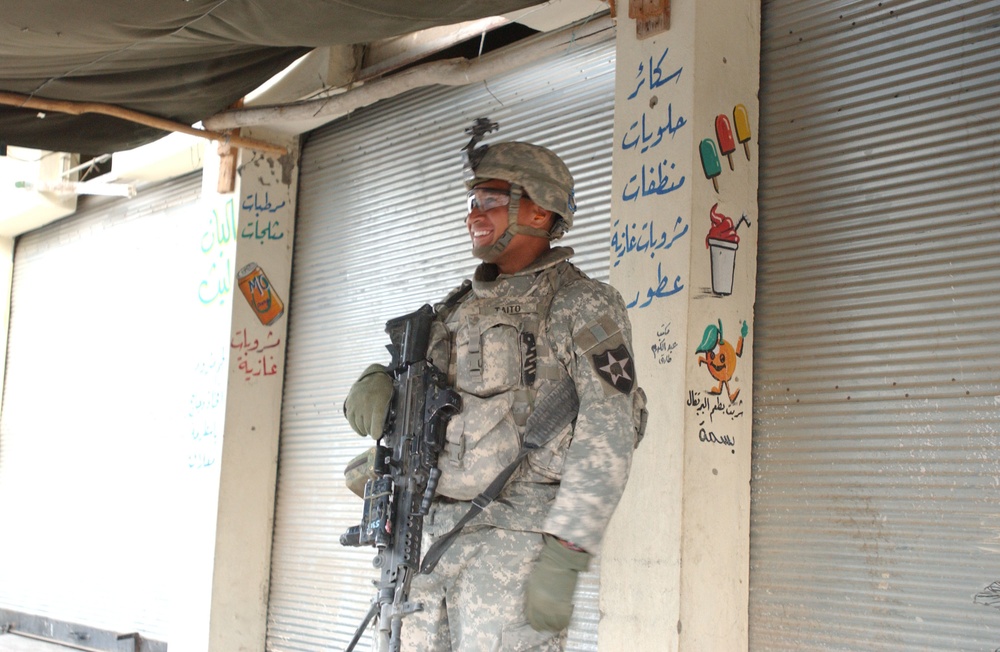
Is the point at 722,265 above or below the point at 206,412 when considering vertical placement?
above

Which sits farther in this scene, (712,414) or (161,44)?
(161,44)

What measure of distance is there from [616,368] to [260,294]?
4.77 meters

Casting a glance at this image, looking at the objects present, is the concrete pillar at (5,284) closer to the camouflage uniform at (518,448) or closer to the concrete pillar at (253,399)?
the concrete pillar at (253,399)

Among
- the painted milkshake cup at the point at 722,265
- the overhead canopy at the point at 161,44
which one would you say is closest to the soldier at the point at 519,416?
the painted milkshake cup at the point at 722,265

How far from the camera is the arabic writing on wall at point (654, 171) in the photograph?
419 cm

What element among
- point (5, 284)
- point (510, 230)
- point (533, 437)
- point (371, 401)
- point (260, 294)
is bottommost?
point (533, 437)

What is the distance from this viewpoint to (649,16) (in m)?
4.41

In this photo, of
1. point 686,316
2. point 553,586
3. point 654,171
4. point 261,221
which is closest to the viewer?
point 553,586

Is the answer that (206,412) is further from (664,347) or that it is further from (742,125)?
(742,125)

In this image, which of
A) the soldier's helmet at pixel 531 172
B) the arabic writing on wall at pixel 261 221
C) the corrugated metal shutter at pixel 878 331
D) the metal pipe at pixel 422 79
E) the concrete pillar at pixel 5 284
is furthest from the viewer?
the concrete pillar at pixel 5 284

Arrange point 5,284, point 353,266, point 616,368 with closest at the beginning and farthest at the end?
1. point 616,368
2. point 353,266
3. point 5,284

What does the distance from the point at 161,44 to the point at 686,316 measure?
286 centimetres

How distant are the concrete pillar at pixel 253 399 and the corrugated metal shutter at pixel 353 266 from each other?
10 centimetres

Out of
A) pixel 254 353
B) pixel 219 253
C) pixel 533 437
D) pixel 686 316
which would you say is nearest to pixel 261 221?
pixel 219 253
